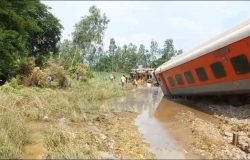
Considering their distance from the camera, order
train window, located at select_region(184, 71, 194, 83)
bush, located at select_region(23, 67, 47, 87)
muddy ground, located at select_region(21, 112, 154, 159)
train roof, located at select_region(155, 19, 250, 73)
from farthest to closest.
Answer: bush, located at select_region(23, 67, 47, 87) < train window, located at select_region(184, 71, 194, 83) < train roof, located at select_region(155, 19, 250, 73) < muddy ground, located at select_region(21, 112, 154, 159)

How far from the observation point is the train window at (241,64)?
13.6 metres

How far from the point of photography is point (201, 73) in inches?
675

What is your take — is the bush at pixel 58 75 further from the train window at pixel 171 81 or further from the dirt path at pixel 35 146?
the dirt path at pixel 35 146

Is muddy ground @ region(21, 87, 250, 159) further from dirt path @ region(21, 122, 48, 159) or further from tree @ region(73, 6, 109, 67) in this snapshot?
tree @ region(73, 6, 109, 67)

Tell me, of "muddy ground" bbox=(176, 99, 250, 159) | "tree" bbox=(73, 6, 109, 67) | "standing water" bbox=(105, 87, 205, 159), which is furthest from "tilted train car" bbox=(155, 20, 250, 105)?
"tree" bbox=(73, 6, 109, 67)

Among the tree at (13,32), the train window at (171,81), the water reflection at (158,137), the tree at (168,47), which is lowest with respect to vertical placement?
the water reflection at (158,137)

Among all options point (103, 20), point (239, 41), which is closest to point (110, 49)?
point (103, 20)

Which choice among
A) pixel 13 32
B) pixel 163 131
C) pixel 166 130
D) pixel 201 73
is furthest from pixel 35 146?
pixel 13 32

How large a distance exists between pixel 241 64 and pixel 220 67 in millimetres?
1464

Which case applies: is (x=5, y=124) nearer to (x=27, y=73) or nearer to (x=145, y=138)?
(x=145, y=138)

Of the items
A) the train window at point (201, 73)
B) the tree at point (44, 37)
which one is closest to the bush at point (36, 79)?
the train window at point (201, 73)

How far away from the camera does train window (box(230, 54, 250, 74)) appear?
13.6 meters

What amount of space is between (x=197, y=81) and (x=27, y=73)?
15151 mm

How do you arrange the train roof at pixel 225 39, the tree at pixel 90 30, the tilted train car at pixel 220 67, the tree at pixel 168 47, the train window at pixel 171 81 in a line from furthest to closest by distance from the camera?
the tree at pixel 168 47, the tree at pixel 90 30, the train window at pixel 171 81, the tilted train car at pixel 220 67, the train roof at pixel 225 39
